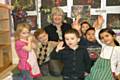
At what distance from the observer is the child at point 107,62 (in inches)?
99.5

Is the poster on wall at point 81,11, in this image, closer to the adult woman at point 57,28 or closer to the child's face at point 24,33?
the adult woman at point 57,28

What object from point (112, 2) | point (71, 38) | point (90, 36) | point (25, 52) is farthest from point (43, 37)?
point (112, 2)

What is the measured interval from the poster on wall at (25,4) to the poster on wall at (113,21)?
1029 millimetres

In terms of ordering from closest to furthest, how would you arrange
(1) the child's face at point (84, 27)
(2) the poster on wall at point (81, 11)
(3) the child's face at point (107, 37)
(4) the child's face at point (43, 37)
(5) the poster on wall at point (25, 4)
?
1. (3) the child's face at point (107, 37)
2. (4) the child's face at point (43, 37)
3. (1) the child's face at point (84, 27)
4. (2) the poster on wall at point (81, 11)
5. (5) the poster on wall at point (25, 4)

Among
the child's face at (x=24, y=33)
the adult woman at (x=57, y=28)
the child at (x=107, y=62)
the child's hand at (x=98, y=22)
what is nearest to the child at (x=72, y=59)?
the child at (x=107, y=62)

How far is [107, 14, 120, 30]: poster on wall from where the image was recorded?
345 centimetres

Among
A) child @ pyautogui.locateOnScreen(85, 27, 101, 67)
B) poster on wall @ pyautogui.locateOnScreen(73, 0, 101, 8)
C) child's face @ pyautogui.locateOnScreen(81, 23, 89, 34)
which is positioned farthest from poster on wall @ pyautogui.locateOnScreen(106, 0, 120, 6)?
child @ pyautogui.locateOnScreen(85, 27, 101, 67)

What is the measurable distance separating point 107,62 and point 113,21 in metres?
1.05

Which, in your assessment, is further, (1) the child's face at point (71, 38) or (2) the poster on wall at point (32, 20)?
(2) the poster on wall at point (32, 20)

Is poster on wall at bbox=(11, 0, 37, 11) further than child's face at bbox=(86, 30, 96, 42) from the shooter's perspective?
Yes

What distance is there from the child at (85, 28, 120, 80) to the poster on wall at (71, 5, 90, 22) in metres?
0.97

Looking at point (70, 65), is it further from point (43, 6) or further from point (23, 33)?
point (43, 6)

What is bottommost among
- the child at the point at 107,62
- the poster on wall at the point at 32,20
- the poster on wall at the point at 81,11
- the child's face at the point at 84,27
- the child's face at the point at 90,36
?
the child at the point at 107,62

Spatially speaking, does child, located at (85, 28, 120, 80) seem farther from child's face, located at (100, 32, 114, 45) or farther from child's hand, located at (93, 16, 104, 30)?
child's hand, located at (93, 16, 104, 30)
